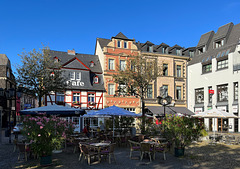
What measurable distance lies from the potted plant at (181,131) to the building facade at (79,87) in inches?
719

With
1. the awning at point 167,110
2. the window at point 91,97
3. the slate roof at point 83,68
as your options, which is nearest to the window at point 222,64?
the awning at point 167,110

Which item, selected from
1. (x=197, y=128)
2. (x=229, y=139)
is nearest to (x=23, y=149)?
(x=197, y=128)

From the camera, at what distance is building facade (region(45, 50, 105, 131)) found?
28.0 metres

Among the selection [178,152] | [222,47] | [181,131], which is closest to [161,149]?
[178,152]

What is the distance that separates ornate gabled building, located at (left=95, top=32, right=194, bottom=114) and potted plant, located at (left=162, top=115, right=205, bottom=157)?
16.8 meters

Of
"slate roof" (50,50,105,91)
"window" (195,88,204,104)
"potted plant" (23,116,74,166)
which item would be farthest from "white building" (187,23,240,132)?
"potted plant" (23,116,74,166)

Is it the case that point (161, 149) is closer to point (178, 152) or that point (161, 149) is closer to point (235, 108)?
point (178, 152)

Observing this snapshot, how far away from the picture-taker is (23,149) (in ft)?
33.6

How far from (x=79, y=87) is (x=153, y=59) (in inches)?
410

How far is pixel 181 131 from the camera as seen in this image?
11023mm

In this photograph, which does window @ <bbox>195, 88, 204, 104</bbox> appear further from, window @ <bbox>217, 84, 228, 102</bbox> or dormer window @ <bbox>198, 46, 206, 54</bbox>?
dormer window @ <bbox>198, 46, 206, 54</bbox>

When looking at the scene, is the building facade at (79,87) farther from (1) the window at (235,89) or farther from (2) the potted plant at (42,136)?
(2) the potted plant at (42,136)

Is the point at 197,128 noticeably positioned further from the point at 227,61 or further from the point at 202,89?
the point at 202,89

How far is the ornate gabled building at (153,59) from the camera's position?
2991 cm
